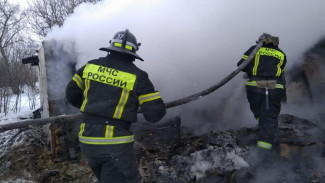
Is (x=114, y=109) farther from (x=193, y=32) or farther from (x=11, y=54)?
(x=11, y=54)

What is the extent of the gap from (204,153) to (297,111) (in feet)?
10.6

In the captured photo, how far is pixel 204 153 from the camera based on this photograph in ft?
13.7

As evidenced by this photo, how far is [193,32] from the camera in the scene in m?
5.09

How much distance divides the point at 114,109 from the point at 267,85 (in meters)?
2.50

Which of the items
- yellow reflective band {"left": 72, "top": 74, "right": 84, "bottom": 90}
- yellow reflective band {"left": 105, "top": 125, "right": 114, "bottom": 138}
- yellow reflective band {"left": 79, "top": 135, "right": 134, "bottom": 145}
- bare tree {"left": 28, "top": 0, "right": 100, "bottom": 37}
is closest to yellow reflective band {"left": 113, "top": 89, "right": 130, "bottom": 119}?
yellow reflective band {"left": 105, "top": 125, "right": 114, "bottom": 138}

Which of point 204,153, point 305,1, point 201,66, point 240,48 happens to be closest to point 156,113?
point 204,153

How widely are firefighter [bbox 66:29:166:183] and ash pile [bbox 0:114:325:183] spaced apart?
156 centimetres

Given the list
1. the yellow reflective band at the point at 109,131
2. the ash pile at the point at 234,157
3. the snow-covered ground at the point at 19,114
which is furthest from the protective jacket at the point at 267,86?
the snow-covered ground at the point at 19,114

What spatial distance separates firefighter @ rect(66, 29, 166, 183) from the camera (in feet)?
7.61

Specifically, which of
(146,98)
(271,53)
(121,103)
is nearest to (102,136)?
(121,103)

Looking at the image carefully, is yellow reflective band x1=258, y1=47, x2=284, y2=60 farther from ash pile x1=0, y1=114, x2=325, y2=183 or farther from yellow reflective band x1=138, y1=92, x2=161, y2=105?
yellow reflective band x1=138, y1=92, x2=161, y2=105

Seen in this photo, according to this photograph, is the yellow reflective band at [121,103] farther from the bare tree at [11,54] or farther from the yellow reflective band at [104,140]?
the bare tree at [11,54]

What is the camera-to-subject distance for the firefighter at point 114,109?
2.32 m

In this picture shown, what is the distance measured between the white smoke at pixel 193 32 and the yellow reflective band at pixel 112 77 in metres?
2.46
